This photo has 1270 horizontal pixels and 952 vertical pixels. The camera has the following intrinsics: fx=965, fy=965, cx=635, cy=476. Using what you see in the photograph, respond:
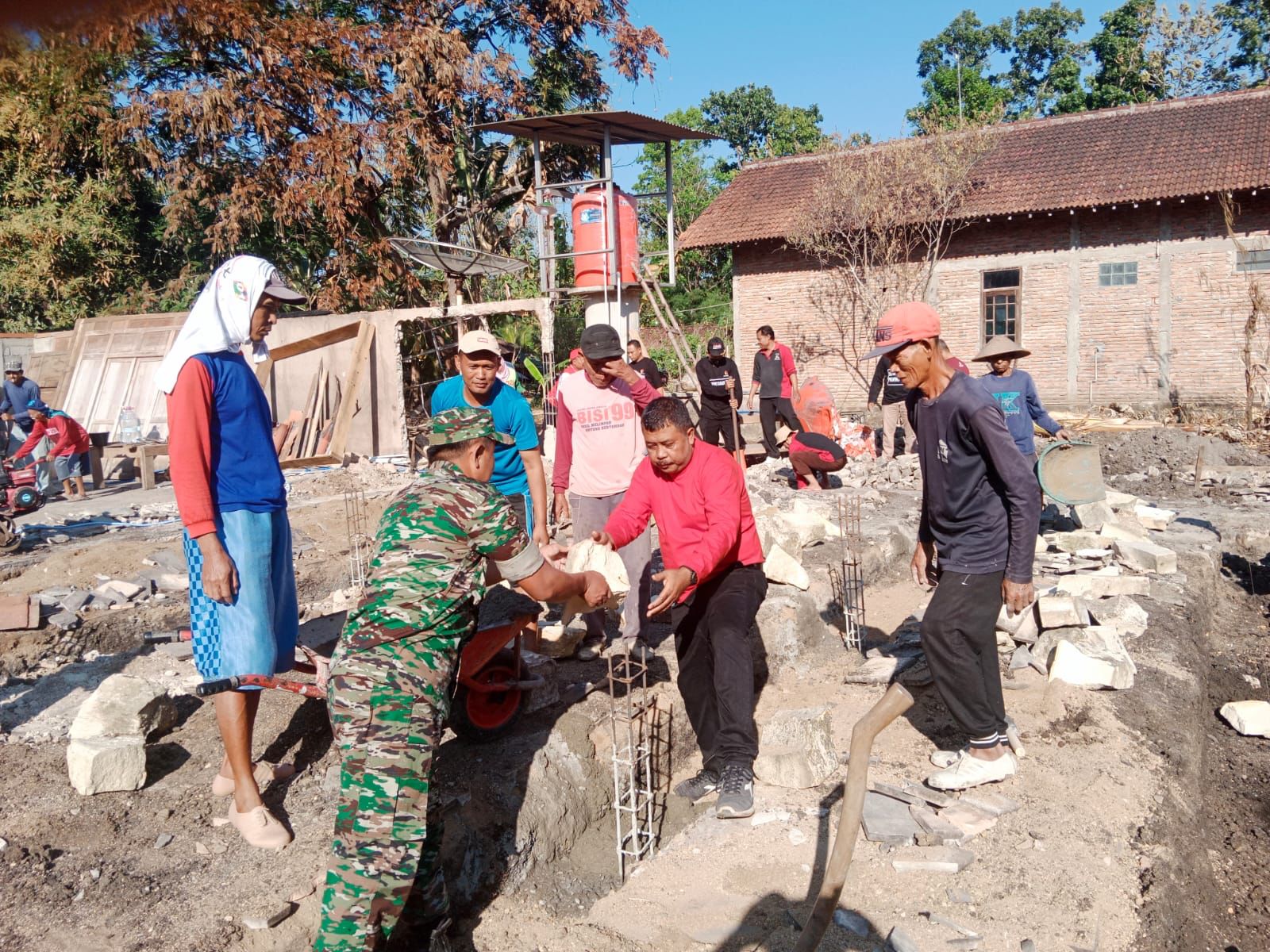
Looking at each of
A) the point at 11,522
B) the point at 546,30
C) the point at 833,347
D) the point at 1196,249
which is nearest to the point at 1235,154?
the point at 1196,249

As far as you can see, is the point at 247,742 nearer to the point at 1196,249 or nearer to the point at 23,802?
the point at 23,802

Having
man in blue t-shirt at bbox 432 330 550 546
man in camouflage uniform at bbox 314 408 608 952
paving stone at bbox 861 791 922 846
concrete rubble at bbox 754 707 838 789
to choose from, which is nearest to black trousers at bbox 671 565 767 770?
concrete rubble at bbox 754 707 838 789

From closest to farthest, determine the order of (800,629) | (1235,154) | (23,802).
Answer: (23,802), (800,629), (1235,154)

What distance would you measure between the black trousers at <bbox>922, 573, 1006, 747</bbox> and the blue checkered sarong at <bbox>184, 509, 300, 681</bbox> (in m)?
2.67

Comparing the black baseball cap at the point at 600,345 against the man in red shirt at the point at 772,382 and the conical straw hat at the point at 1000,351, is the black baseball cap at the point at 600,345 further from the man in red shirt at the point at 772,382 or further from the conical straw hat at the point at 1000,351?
the man in red shirt at the point at 772,382

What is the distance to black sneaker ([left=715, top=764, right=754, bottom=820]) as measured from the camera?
4.04 metres

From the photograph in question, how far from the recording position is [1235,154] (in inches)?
698

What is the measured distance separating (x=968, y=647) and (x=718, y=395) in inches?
278

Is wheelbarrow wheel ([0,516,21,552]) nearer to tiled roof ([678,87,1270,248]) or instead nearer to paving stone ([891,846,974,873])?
paving stone ([891,846,974,873])

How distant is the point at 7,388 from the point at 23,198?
8.55 metres

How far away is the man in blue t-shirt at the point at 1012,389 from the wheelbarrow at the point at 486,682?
4.32 metres

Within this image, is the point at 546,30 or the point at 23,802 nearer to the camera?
the point at 23,802

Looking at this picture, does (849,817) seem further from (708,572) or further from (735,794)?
(735,794)

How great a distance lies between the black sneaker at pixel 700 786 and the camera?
4.30m
